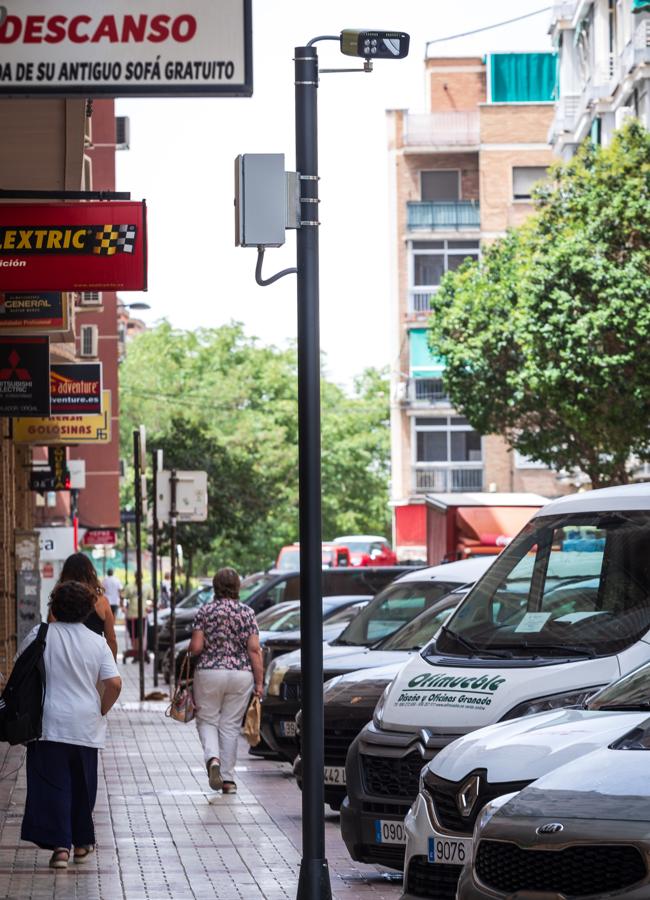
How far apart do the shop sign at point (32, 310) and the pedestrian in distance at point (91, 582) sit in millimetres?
6051

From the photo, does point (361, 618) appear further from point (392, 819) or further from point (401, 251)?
point (401, 251)

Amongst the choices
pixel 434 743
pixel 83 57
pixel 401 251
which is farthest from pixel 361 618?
pixel 401 251

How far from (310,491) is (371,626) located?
7806mm

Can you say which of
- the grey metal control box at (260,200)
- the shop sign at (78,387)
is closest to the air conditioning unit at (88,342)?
the shop sign at (78,387)

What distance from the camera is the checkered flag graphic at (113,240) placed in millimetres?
13852

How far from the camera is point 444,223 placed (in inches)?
2844

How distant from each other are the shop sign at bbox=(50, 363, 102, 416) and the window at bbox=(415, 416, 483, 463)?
146ft

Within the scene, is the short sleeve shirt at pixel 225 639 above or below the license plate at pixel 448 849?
above

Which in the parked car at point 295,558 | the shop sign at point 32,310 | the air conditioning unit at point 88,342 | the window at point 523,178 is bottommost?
the parked car at point 295,558

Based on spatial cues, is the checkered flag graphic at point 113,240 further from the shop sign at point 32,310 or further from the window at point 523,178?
the window at point 523,178

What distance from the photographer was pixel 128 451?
293 feet

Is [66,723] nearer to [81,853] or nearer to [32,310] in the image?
[81,853]

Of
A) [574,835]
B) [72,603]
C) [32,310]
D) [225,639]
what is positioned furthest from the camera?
[32,310]

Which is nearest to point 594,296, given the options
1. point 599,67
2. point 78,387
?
point 78,387
